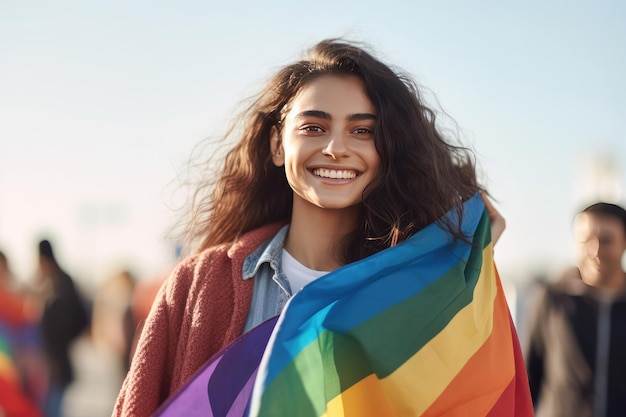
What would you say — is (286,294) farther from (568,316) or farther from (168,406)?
(568,316)

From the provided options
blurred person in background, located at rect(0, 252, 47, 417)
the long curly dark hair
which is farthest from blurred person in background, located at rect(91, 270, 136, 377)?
the long curly dark hair

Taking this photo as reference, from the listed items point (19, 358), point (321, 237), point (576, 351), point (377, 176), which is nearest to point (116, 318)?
point (19, 358)

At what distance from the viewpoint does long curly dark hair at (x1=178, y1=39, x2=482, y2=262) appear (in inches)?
120

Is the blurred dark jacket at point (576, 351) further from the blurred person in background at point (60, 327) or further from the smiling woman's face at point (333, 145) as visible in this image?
the blurred person in background at point (60, 327)

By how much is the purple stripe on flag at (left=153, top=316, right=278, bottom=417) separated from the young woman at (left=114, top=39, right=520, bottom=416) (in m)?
0.15

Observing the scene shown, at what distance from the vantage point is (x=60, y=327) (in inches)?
311

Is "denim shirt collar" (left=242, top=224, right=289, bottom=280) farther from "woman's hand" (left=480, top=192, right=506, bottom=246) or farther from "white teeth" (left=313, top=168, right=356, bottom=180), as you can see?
"woman's hand" (left=480, top=192, right=506, bottom=246)

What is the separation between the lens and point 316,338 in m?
2.67

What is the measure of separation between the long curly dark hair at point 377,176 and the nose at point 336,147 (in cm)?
12

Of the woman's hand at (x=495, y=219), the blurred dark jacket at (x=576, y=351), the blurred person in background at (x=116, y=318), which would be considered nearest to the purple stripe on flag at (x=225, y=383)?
the woman's hand at (x=495, y=219)

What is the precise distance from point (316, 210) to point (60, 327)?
535 centimetres

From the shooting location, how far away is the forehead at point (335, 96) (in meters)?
2.99

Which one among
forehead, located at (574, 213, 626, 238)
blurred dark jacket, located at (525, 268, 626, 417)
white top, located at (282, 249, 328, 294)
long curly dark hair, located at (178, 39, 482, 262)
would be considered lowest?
blurred dark jacket, located at (525, 268, 626, 417)

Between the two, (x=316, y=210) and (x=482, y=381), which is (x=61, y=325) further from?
(x=482, y=381)
